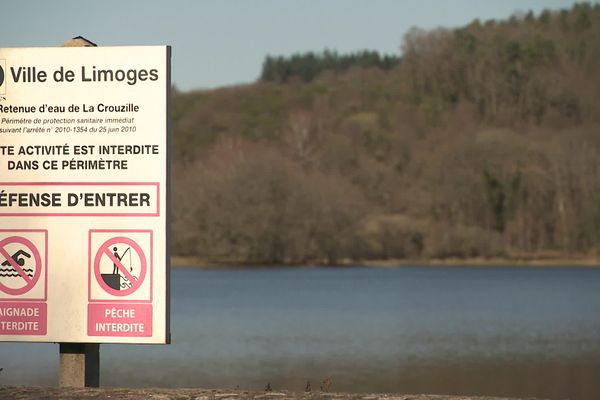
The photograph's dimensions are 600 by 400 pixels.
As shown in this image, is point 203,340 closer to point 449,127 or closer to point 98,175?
point 98,175

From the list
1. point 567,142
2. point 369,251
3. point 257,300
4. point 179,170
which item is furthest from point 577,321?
point 179,170

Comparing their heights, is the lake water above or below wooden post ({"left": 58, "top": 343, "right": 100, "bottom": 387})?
below

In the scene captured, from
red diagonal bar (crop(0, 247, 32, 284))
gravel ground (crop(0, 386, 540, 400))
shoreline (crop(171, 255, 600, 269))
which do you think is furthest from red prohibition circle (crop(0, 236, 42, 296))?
shoreline (crop(171, 255, 600, 269))

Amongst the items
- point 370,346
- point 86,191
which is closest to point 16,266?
point 86,191

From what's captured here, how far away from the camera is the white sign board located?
9.84 meters

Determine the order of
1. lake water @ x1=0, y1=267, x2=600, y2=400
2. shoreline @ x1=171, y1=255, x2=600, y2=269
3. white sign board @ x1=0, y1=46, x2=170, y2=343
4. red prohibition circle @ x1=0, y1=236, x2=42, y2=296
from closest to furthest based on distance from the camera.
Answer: white sign board @ x1=0, y1=46, x2=170, y2=343, red prohibition circle @ x1=0, y1=236, x2=42, y2=296, lake water @ x1=0, y1=267, x2=600, y2=400, shoreline @ x1=171, y1=255, x2=600, y2=269

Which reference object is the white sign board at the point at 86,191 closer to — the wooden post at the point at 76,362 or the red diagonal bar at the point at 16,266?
the red diagonal bar at the point at 16,266

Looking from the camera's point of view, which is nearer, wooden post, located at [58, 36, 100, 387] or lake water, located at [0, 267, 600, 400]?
wooden post, located at [58, 36, 100, 387]

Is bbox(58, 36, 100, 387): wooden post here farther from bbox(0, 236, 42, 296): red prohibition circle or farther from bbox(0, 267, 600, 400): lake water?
bbox(0, 267, 600, 400): lake water

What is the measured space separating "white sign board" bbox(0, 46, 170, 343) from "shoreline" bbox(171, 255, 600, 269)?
105 meters

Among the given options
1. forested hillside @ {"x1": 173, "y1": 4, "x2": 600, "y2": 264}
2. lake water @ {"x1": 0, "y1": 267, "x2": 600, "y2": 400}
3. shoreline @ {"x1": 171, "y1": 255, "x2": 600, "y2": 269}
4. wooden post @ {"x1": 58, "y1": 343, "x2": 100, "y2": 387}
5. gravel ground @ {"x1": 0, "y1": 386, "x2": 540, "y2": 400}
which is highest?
forested hillside @ {"x1": 173, "y1": 4, "x2": 600, "y2": 264}

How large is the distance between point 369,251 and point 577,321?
74614mm

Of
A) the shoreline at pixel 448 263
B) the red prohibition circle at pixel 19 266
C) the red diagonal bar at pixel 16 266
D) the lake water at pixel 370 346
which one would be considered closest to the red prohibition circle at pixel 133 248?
the red prohibition circle at pixel 19 266

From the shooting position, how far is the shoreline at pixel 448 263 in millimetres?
116562
